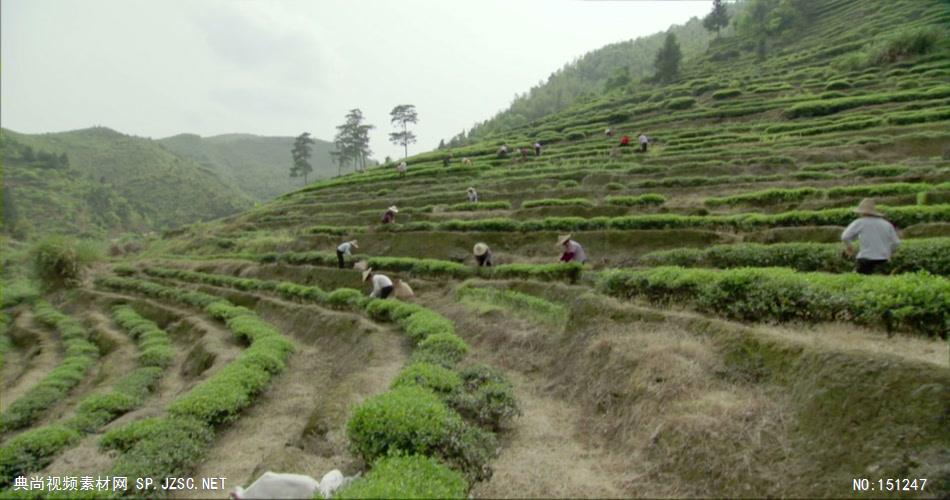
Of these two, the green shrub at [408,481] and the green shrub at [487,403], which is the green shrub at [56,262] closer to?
the green shrub at [487,403]

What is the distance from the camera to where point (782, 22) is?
64750 millimetres

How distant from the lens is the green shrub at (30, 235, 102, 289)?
32.5 meters

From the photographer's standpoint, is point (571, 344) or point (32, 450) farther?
point (32, 450)

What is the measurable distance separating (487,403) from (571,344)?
2.86 metres

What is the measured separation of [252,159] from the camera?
166 m

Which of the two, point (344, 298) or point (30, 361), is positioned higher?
point (344, 298)

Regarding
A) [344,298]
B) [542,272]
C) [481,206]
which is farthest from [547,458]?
[481,206]

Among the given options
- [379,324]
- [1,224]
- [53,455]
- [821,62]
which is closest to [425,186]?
[379,324]

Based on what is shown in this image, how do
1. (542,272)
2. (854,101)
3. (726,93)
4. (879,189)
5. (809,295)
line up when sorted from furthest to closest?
(726,93)
(854,101)
(879,189)
(542,272)
(809,295)

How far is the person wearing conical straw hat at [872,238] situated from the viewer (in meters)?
8.20

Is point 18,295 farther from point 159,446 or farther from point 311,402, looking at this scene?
point 159,446

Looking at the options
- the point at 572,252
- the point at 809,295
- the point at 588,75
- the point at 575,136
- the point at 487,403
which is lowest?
the point at 487,403

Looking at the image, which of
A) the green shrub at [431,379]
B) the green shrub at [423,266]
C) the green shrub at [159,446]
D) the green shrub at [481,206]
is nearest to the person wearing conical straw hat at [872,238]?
the green shrub at [431,379]

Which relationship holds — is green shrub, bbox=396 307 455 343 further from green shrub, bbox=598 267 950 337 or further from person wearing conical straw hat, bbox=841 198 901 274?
person wearing conical straw hat, bbox=841 198 901 274
